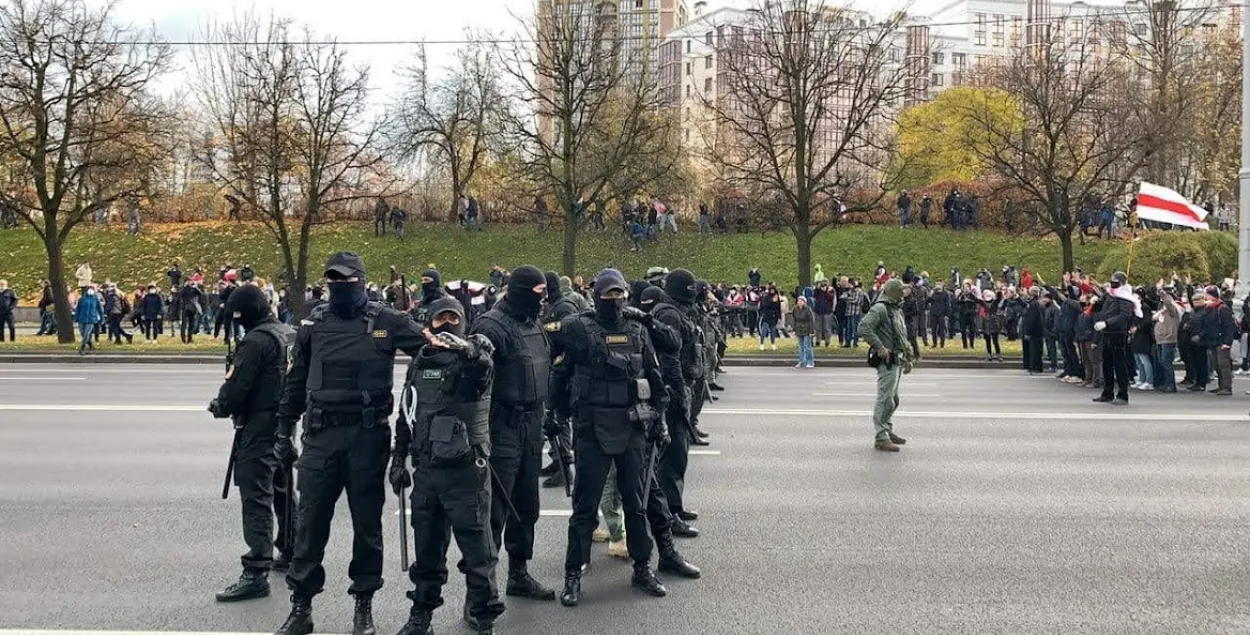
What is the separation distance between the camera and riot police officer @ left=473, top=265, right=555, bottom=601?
5.89 metres

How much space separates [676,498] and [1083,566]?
8.68 ft

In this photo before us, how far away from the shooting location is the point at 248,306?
6.36m

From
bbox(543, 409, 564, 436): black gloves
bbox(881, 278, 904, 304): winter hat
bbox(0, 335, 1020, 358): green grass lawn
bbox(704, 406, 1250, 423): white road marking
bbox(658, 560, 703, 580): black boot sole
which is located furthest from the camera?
bbox(0, 335, 1020, 358): green grass lawn

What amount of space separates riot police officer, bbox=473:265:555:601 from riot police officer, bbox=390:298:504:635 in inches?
17.8

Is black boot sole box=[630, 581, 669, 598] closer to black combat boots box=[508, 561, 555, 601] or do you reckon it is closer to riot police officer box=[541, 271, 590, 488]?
black combat boots box=[508, 561, 555, 601]

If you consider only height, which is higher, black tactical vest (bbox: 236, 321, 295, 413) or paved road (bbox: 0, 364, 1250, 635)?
black tactical vest (bbox: 236, 321, 295, 413)

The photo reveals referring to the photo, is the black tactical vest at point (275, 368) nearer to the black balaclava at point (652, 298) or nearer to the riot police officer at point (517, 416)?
the riot police officer at point (517, 416)

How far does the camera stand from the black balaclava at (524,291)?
6.12 metres

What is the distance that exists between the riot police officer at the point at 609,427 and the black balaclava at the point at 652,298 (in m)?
2.25

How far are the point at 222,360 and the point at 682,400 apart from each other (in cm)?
1975

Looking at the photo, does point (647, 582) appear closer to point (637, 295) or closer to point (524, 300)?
point (524, 300)

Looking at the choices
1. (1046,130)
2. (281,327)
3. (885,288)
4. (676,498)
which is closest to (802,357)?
(885,288)

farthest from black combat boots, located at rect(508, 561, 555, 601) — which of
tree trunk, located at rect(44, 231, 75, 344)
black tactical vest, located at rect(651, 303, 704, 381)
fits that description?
tree trunk, located at rect(44, 231, 75, 344)

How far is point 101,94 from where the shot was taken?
87.0 feet
